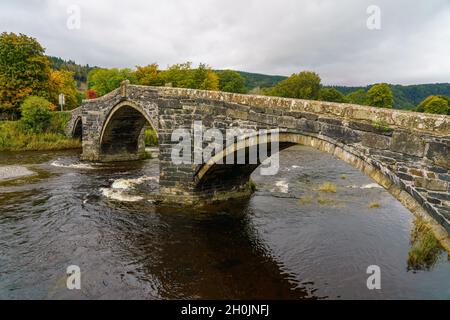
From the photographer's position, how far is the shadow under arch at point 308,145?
7480mm

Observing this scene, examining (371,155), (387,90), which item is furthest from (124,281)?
(387,90)

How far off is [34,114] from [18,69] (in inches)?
241

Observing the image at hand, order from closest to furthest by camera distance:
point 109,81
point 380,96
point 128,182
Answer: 1. point 128,182
2. point 109,81
3. point 380,96

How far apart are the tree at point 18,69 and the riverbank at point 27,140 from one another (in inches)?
143

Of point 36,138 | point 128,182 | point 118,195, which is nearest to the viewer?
point 118,195

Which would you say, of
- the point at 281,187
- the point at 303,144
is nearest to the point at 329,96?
the point at 281,187

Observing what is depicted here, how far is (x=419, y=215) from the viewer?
23.7ft

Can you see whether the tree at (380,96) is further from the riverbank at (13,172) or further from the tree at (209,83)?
the riverbank at (13,172)

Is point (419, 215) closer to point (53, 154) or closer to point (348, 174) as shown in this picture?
point (348, 174)

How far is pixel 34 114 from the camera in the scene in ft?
93.3

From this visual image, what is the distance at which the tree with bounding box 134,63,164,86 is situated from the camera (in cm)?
4444

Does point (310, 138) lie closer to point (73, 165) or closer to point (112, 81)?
point (73, 165)

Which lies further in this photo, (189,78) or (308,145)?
(189,78)

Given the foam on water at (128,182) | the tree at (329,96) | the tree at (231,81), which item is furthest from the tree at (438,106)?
the foam on water at (128,182)
